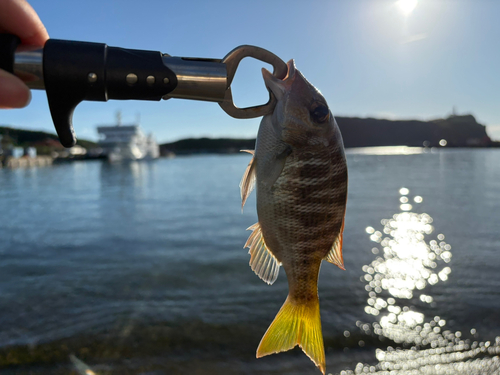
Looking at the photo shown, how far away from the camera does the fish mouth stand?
2.10 m

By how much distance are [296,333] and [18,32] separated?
243cm

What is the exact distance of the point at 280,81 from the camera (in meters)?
2.15

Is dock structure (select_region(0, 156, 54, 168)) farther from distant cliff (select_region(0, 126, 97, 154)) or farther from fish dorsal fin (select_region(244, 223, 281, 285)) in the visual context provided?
fish dorsal fin (select_region(244, 223, 281, 285))

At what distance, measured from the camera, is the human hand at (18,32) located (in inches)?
54.2

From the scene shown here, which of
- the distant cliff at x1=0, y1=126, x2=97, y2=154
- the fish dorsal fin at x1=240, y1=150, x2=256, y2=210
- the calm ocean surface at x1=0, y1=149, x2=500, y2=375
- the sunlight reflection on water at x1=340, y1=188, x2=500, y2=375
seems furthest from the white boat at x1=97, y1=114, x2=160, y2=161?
the fish dorsal fin at x1=240, y1=150, x2=256, y2=210

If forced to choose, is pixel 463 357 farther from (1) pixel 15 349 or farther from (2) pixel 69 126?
(1) pixel 15 349

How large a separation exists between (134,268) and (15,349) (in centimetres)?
491

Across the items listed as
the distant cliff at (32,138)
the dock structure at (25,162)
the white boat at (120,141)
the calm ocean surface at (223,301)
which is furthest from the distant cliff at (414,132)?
the distant cliff at (32,138)

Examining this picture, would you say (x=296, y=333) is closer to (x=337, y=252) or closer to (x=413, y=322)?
(x=337, y=252)

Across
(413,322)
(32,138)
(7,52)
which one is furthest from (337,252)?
(32,138)

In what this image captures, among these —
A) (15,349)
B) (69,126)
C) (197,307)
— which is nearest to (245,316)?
(197,307)

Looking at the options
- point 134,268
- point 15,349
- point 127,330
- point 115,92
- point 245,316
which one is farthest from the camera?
point 134,268

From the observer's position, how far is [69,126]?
5.61ft

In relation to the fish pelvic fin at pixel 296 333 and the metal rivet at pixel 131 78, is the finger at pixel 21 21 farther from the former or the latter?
the fish pelvic fin at pixel 296 333
